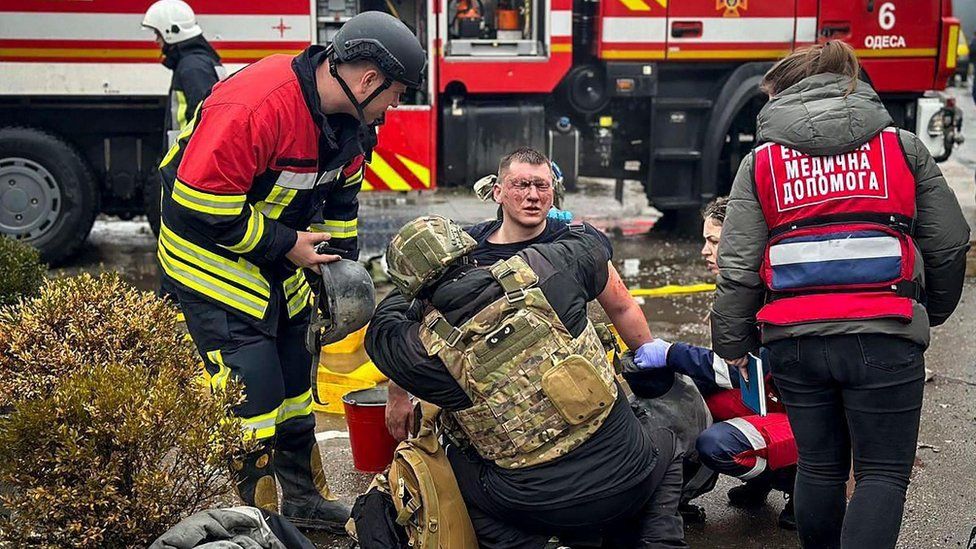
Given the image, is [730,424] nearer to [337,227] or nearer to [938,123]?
[337,227]

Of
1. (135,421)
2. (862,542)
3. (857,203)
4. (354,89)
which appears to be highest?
(354,89)

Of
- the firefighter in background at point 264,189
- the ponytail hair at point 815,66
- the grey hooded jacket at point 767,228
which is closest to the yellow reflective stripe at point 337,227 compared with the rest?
the firefighter in background at point 264,189

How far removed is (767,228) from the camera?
3.41 m

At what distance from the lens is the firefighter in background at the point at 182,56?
6426 mm

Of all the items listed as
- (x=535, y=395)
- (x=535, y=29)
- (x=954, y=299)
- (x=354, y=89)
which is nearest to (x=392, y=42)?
(x=354, y=89)

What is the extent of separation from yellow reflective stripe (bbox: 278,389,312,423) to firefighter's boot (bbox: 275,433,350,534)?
123mm

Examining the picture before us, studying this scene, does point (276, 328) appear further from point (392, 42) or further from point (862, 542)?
point (862, 542)

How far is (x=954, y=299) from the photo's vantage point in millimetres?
3510

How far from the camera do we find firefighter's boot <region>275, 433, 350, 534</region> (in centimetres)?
420

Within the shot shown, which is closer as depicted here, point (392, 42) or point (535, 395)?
point (535, 395)

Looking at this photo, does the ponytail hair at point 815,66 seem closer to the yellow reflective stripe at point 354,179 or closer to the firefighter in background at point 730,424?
the firefighter in background at point 730,424

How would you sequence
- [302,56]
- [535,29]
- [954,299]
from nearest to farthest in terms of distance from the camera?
[954,299], [302,56], [535,29]

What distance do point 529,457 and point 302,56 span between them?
4.91ft

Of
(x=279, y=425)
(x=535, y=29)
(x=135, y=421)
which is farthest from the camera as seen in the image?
(x=535, y=29)
